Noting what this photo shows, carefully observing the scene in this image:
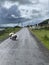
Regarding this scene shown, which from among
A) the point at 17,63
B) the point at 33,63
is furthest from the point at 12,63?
the point at 33,63

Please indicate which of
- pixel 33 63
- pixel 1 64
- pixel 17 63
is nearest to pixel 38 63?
pixel 33 63

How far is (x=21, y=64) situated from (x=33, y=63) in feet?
2.86

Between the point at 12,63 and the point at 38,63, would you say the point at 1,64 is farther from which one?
the point at 38,63

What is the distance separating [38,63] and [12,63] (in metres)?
1.67

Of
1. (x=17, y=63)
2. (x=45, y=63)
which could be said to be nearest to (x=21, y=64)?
(x=17, y=63)

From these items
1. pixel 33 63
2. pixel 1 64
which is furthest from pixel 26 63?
pixel 1 64

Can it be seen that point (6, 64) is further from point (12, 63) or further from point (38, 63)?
point (38, 63)

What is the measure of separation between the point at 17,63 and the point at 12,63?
0.32 meters

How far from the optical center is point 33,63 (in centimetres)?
1455

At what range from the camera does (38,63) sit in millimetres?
14641

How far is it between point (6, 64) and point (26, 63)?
1300 millimetres

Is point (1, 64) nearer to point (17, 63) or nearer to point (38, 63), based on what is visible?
point (17, 63)

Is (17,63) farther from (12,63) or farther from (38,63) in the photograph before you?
(38,63)

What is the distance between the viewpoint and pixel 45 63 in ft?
47.9
